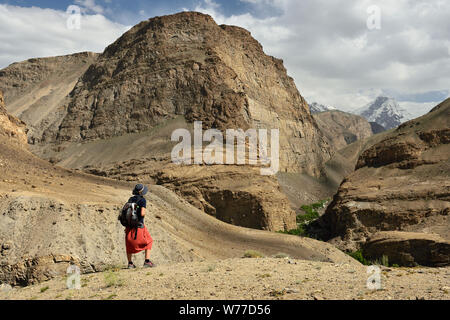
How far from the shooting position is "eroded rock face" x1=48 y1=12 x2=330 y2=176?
154ft

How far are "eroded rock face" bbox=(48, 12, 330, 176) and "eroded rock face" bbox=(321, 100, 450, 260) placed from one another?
1453 centimetres

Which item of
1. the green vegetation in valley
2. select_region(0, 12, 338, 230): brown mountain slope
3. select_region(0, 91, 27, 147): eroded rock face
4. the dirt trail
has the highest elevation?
select_region(0, 12, 338, 230): brown mountain slope

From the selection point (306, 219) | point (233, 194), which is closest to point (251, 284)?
point (233, 194)

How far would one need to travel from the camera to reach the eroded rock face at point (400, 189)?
93.9 ft

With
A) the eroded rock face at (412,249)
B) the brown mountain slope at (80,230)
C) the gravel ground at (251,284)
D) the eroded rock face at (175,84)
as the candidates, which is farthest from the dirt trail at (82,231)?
the eroded rock face at (175,84)

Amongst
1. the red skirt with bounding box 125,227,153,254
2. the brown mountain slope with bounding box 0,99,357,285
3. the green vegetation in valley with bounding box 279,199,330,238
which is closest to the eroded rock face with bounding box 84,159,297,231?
the green vegetation in valley with bounding box 279,199,330,238

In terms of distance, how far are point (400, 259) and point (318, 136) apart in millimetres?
67886

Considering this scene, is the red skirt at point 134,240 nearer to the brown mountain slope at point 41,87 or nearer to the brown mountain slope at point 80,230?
the brown mountain slope at point 80,230

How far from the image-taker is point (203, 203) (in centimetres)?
3241

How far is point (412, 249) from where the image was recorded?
2330 centimetres

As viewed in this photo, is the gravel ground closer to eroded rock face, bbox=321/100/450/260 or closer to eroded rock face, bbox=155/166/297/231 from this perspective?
eroded rock face, bbox=321/100/450/260

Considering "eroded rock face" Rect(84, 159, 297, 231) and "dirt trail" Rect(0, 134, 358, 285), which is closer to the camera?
"dirt trail" Rect(0, 134, 358, 285)

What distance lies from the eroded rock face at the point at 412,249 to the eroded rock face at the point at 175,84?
2162 centimetres
